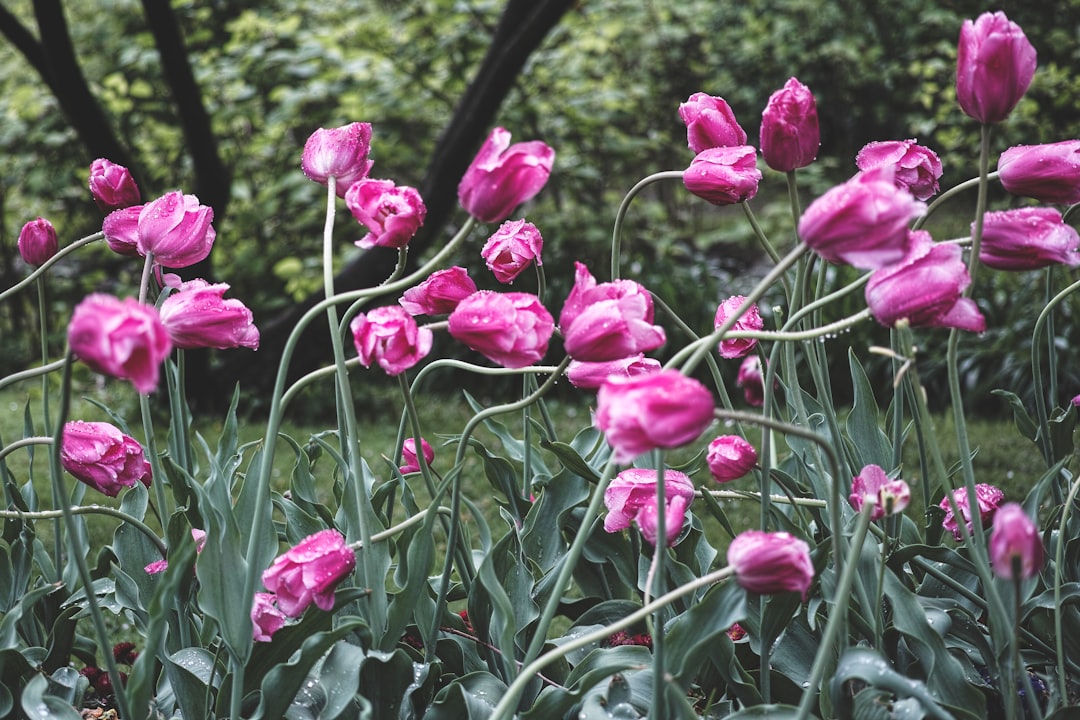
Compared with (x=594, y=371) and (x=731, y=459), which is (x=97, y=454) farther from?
(x=731, y=459)

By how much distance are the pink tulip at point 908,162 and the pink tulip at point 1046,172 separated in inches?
4.3

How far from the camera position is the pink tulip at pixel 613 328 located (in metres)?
0.82

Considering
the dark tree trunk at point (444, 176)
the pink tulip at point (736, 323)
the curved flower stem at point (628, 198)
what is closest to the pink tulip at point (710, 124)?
the curved flower stem at point (628, 198)

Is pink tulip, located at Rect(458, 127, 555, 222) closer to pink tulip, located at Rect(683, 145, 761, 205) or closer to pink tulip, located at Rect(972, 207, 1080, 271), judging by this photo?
pink tulip, located at Rect(683, 145, 761, 205)

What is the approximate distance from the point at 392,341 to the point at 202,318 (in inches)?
7.5

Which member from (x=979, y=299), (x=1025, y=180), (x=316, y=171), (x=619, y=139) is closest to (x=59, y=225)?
(x=619, y=139)

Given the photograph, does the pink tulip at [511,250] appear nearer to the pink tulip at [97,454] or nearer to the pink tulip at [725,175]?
the pink tulip at [725,175]

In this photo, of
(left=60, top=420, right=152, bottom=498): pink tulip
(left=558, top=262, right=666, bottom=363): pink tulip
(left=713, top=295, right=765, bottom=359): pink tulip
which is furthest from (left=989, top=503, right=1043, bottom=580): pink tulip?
(left=60, top=420, right=152, bottom=498): pink tulip

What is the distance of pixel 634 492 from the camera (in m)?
1.04

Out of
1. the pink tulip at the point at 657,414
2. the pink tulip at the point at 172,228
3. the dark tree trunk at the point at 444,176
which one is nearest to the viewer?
the pink tulip at the point at 657,414

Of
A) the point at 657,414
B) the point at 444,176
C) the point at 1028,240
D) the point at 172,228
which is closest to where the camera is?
the point at 657,414

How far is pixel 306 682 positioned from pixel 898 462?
74 cm

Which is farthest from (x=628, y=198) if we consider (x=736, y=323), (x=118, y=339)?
(x=118, y=339)

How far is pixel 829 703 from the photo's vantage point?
0.96 metres
